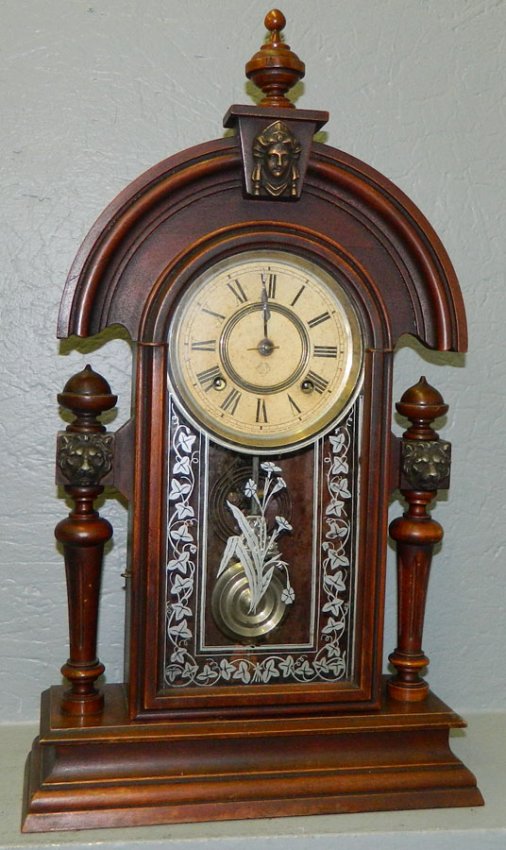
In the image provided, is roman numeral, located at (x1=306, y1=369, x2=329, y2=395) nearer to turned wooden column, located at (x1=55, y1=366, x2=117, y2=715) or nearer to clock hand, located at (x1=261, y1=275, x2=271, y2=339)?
clock hand, located at (x1=261, y1=275, x2=271, y2=339)

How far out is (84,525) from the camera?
145 cm

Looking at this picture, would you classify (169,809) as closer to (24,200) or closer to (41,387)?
(41,387)

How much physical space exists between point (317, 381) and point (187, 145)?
1.61 feet

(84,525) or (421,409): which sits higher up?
(421,409)

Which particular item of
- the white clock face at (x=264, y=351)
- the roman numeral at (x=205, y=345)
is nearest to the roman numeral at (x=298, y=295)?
the white clock face at (x=264, y=351)

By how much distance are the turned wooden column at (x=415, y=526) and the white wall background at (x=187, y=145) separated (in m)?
0.27

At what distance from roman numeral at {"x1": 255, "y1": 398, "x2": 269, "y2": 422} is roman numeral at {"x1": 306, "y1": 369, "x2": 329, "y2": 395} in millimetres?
70

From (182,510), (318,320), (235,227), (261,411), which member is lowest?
(182,510)

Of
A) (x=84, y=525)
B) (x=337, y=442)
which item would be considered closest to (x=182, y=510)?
(x=84, y=525)

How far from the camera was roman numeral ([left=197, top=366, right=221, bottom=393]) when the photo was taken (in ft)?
4.79

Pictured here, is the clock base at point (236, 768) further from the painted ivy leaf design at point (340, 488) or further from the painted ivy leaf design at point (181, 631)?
the painted ivy leaf design at point (340, 488)

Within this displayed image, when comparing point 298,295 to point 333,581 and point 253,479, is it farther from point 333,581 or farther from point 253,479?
point 333,581

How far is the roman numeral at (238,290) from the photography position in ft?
4.80

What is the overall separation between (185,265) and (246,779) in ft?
2.26
